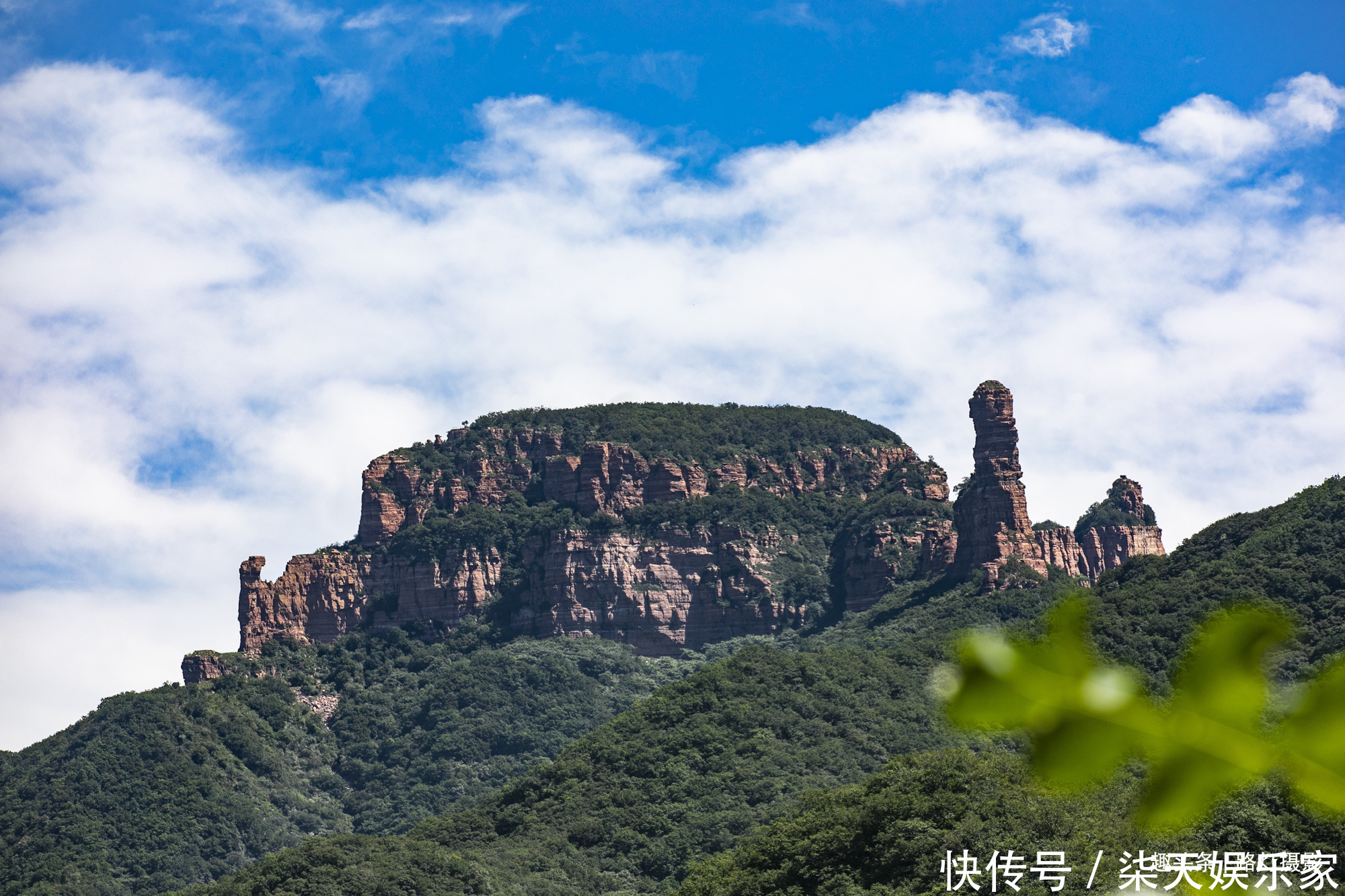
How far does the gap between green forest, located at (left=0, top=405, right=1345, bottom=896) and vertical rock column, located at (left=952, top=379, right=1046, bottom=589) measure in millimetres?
3786

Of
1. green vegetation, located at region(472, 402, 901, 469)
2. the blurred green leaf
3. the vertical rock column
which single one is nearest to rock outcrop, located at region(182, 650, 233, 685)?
green vegetation, located at region(472, 402, 901, 469)

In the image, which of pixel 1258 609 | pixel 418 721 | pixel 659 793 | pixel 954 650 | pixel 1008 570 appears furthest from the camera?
pixel 418 721

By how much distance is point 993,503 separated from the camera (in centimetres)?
13688

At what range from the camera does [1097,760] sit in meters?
1.93

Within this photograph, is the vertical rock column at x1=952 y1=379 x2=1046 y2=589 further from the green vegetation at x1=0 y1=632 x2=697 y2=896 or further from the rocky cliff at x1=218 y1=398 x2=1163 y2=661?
the green vegetation at x1=0 y1=632 x2=697 y2=896

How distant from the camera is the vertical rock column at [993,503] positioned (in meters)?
136

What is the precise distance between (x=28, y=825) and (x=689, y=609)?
238 ft

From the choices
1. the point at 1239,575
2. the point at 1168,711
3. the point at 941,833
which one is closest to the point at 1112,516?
the point at 1239,575

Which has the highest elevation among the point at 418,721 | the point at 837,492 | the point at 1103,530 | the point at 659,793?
the point at 837,492

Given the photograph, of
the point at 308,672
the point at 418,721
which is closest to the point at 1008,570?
the point at 418,721

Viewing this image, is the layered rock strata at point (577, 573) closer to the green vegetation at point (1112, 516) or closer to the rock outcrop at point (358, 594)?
the rock outcrop at point (358, 594)

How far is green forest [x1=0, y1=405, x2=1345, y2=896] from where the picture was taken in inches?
2219

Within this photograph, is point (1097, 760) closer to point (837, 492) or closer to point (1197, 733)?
point (1197, 733)

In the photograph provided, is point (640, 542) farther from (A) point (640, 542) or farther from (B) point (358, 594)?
(B) point (358, 594)
